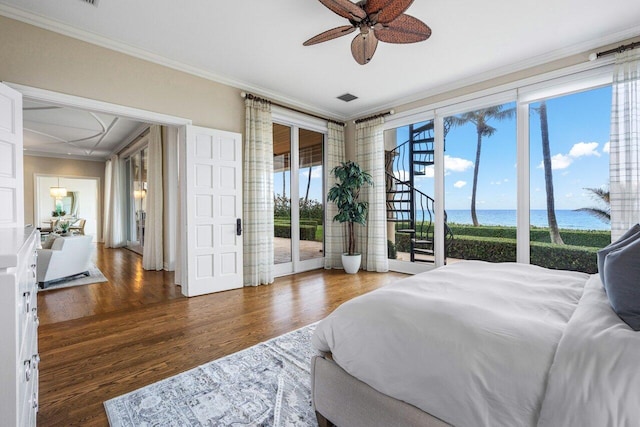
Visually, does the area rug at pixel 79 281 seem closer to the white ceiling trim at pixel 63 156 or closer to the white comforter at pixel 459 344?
the white comforter at pixel 459 344

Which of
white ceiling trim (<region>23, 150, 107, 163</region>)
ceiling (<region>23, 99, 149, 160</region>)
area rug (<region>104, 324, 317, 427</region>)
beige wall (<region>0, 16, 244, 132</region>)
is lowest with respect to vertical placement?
area rug (<region>104, 324, 317, 427</region>)

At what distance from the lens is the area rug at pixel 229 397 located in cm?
159

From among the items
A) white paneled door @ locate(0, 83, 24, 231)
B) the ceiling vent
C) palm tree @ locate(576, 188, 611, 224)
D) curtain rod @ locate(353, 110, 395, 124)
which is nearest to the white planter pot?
curtain rod @ locate(353, 110, 395, 124)

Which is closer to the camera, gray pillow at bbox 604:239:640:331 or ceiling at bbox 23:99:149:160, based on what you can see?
gray pillow at bbox 604:239:640:331

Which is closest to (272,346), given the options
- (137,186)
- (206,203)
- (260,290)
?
(260,290)

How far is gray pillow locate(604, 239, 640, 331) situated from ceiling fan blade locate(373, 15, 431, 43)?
6.88ft

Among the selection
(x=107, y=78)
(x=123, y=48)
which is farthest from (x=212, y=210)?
(x=123, y=48)

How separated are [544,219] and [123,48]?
213 inches

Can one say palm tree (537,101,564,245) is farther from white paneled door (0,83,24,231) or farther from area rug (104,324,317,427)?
white paneled door (0,83,24,231)

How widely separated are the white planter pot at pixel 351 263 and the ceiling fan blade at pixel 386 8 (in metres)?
3.63

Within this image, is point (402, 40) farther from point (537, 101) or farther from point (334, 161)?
point (334, 161)

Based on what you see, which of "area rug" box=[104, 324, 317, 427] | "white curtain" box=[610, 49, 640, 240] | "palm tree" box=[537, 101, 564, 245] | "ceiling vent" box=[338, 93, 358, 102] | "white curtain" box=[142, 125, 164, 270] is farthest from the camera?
"white curtain" box=[142, 125, 164, 270]

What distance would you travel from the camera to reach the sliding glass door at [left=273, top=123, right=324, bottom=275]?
512 centimetres

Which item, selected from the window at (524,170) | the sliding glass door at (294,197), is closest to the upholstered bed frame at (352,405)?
the window at (524,170)
